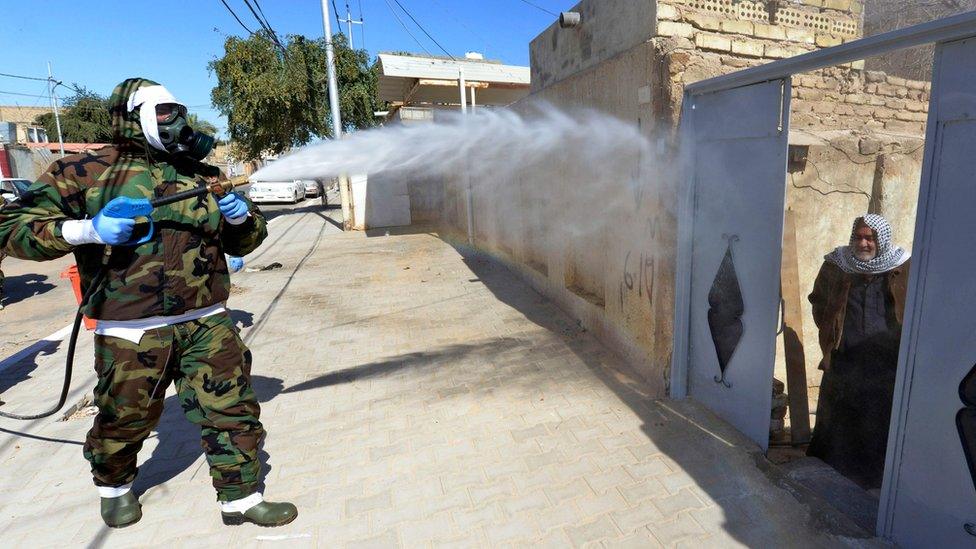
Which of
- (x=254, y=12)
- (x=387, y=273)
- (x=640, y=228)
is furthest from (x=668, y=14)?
(x=254, y=12)

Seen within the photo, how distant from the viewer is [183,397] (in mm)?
2684

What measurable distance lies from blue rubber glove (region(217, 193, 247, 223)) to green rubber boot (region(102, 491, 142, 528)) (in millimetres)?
1617

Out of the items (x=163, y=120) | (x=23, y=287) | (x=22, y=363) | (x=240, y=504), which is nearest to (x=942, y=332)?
(x=240, y=504)

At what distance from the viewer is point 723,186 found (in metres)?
3.34

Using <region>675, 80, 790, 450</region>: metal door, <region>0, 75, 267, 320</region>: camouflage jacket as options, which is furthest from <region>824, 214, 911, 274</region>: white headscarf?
<region>0, 75, 267, 320</region>: camouflage jacket

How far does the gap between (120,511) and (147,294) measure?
125 cm

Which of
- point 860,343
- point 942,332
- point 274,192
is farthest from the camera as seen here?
point 274,192

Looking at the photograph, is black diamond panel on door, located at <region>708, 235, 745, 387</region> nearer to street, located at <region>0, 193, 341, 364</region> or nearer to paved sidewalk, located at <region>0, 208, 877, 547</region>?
paved sidewalk, located at <region>0, 208, 877, 547</region>

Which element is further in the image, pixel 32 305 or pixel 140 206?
pixel 32 305

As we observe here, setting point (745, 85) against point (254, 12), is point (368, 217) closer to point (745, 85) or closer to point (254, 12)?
point (254, 12)

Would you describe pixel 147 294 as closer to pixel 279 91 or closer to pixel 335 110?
pixel 335 110

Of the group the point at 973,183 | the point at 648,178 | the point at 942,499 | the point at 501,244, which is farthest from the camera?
the point at 501,244

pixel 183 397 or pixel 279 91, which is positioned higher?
pixel 279 91

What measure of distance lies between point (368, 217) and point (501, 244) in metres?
8.20
